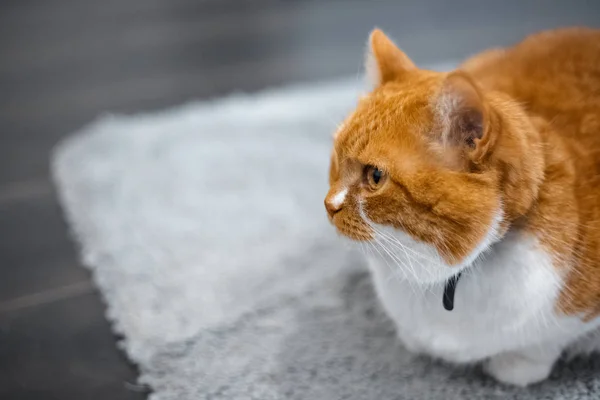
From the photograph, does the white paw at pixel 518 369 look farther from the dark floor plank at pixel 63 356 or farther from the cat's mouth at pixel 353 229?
the dark floor plank at pixel 63 356

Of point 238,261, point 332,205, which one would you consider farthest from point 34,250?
point 332,205

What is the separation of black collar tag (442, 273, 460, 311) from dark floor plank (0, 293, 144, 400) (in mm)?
447

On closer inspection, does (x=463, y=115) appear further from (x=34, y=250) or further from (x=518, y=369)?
(x=34, y=250)

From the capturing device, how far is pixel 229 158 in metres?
1.41

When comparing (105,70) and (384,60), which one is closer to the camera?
(384,60)

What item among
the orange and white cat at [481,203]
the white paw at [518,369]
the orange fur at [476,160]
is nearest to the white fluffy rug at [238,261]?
the white paw at [518,369]

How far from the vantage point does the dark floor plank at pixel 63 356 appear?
91cm

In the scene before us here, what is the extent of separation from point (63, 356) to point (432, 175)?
2.14 feet

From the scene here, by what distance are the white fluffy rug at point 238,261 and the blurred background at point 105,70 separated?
0.06 m

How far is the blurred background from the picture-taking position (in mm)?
988

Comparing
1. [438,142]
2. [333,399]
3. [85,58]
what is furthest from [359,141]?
[85,58]

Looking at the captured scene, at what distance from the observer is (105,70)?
185 cm

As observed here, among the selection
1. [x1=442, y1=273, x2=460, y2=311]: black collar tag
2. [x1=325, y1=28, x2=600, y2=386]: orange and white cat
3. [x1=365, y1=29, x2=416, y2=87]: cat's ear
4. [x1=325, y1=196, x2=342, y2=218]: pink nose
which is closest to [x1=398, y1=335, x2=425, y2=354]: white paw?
[x1=325, y1=28, x2=600, y2=386]: orange and white cat

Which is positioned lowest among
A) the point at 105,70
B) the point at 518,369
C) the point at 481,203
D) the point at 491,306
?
the point at 518,369
